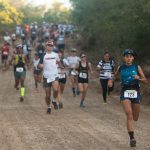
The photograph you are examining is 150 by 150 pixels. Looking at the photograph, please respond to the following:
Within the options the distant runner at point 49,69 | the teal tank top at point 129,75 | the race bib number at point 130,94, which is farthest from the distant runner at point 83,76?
the race bib number at point 130,94

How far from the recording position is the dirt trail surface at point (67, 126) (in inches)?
434

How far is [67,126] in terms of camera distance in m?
13.7

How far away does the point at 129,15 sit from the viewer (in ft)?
73.4

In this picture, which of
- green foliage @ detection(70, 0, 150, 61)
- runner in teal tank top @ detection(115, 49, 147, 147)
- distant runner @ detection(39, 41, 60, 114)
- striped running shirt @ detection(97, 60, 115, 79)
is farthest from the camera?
green foliage @ detection(70, 0, 150, 61)

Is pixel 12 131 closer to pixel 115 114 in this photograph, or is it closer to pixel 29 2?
pixel 115 114

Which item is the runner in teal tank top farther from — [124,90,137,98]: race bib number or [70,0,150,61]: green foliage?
[70,0,150,61]: green foliage

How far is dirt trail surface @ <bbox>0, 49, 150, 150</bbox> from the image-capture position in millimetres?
11016

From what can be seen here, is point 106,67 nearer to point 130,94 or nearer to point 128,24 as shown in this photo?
point 128,24

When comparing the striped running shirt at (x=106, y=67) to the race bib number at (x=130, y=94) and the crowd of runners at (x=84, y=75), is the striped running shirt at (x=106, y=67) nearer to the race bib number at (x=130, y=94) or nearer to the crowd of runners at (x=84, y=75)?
the crowd of runners at (x=84, y=75)

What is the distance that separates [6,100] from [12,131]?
865 cm

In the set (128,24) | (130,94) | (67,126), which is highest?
(128,24)

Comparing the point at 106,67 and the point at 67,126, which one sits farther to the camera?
the point at 106,67

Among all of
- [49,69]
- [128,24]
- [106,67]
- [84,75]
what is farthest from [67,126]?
[128,24]

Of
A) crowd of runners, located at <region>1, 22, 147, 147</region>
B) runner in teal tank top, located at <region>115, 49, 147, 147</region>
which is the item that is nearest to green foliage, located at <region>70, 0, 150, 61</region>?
crowd of runners, located at <region>1, 22, 147, 147</region>
